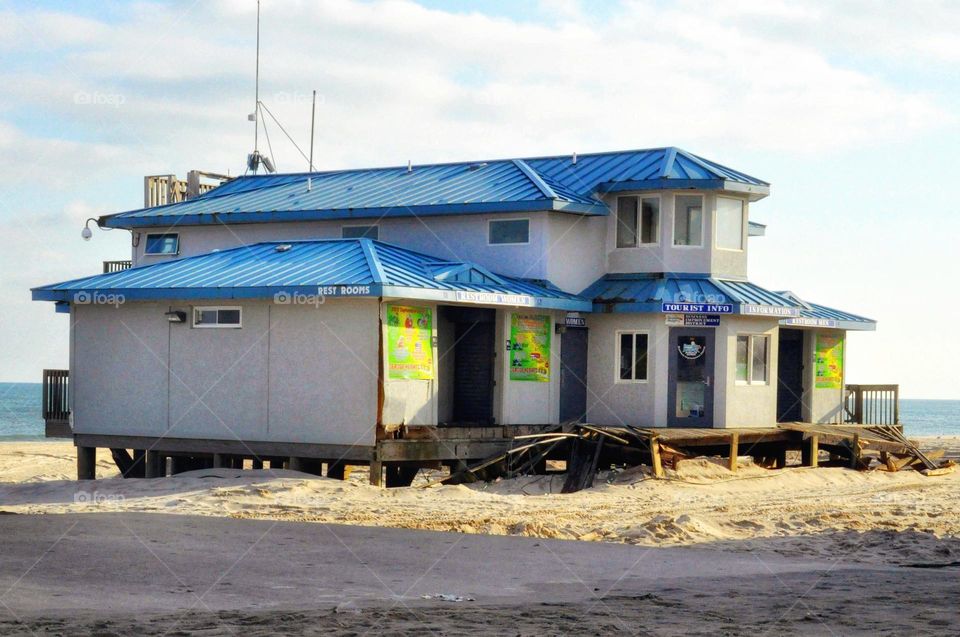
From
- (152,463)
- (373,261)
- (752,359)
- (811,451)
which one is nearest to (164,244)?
(152,463)

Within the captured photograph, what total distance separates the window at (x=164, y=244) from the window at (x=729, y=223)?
1235 centimetres

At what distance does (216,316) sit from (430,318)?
12.7 ft

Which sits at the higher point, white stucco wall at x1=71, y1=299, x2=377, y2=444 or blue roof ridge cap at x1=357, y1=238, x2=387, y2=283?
blue roof ridge cap at x1=357, y1=238, x2=387, y2=283

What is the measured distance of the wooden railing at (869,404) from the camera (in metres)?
34.3

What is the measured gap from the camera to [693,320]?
27.8 meters

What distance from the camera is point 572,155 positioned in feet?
102

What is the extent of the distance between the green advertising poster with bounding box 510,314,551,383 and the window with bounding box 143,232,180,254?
9612 millimetres

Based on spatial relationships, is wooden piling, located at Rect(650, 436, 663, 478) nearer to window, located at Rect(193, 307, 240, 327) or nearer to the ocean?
window, located at Rect(193, 307, 240, 327)

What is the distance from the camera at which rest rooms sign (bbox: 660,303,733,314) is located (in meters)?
27.0

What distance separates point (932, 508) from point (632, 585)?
1050 centimetres

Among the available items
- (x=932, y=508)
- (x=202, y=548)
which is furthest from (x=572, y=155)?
(x=202, y=548)

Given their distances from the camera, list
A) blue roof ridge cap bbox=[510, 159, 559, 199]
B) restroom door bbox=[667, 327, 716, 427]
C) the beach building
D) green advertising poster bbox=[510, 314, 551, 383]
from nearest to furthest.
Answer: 1. the beach building
2. green advertising poster bbox=[510, 314, 551, 383]
3. blue roof ridge cap bbox=[510, 159, 559, 199]
4. restroom door bbox=[667, 327, 716, 427]

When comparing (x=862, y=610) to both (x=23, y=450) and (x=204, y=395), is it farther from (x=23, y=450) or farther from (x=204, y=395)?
(x=23, y=450)

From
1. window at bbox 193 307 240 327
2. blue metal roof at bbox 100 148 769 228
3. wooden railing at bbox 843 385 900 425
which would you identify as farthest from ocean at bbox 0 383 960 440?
window at bbox 193 307 240 327
